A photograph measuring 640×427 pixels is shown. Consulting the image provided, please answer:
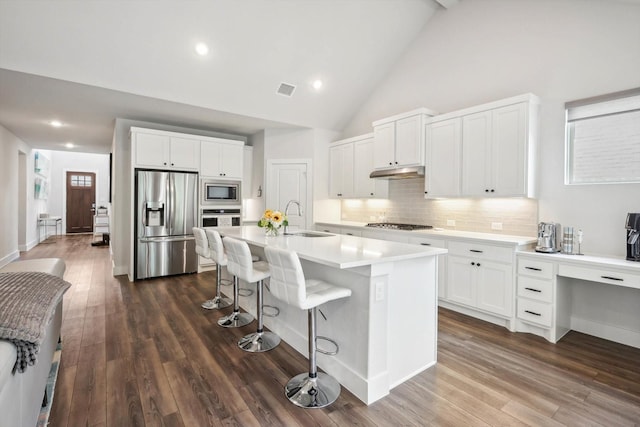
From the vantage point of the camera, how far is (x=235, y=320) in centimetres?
334

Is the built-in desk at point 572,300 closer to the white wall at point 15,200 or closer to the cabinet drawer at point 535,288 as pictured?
the cabinet drawer at point 535,288

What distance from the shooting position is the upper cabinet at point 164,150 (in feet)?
16.5

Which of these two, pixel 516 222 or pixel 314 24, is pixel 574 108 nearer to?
pixel 516 222

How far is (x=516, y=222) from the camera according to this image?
12.2ft

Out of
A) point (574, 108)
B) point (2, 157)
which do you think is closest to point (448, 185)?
point (574, 108)

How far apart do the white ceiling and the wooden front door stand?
633 cm

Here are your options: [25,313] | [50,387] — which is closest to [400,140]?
[25,313]

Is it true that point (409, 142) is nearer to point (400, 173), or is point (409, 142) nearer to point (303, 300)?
point (400, 173)

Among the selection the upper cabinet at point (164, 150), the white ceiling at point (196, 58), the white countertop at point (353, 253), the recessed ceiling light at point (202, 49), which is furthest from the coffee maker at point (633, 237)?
the upper cabinet at point (164, 150)

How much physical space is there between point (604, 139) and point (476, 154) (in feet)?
3.73

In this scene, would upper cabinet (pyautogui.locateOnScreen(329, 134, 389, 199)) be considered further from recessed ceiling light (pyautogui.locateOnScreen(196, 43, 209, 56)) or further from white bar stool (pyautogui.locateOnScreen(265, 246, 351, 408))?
white bar stool (pyautogui.locateOnScreen(265, 246, 351, 408))

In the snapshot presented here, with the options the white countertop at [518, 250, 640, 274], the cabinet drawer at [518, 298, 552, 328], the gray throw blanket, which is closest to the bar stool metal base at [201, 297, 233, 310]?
the gray throw blanket

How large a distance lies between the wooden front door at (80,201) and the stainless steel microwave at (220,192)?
859cm

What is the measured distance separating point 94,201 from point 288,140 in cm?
950
